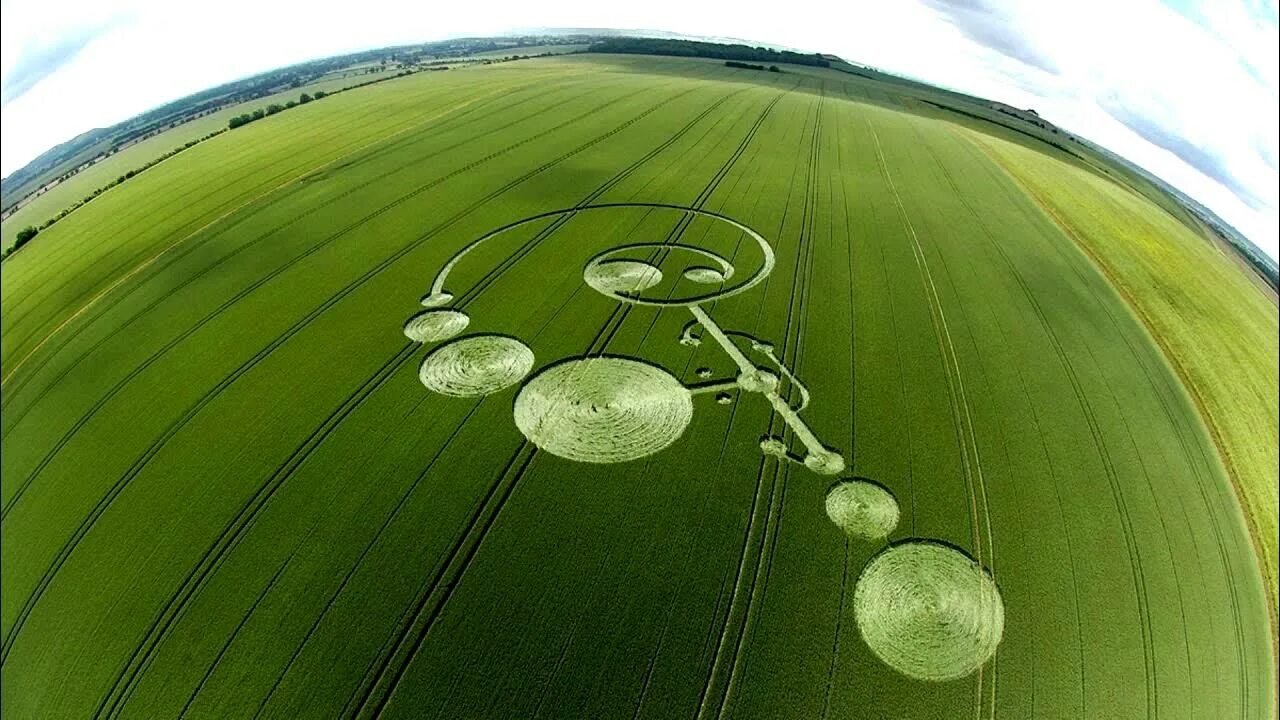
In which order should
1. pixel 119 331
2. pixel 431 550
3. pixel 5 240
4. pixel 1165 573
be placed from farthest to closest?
pixel 5 240
pixel 119 331
pixel 1165 573
pixel 431 550

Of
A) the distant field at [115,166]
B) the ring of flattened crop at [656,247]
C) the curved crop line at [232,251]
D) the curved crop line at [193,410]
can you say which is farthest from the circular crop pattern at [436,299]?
the distant field at [115,166]

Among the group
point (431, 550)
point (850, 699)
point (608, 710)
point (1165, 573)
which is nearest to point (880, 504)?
point (850, 699)

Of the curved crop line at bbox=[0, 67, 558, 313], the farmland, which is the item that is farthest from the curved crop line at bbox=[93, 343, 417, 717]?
the curved crop line at bbox=[0, 67, 558, 313]

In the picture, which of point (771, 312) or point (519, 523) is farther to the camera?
point (771, 312)

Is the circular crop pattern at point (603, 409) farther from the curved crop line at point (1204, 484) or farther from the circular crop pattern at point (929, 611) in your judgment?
the curved crop line at point (1204, 484)

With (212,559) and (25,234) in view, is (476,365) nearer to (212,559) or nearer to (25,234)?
(212,559)

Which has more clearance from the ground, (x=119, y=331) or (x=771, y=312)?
(x=119, y=331)

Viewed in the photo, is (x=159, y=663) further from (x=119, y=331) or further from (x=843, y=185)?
(x=843, y=185)

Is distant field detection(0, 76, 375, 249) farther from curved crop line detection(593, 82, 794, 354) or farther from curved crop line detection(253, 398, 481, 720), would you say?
curved crop line detection(593, 82, 794, 354)
